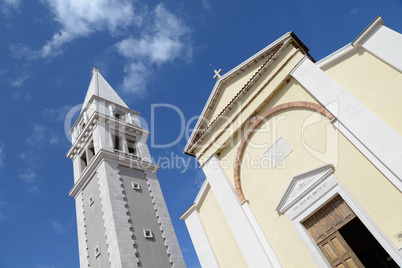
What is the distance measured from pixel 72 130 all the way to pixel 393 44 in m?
22.8

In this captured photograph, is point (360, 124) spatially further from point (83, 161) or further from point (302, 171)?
point (83, 161)

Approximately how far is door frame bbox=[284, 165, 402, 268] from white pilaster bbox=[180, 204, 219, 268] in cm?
337

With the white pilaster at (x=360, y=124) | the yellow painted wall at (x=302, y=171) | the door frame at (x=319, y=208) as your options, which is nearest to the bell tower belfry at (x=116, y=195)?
the yellow painted wall at (x=302, y=171)

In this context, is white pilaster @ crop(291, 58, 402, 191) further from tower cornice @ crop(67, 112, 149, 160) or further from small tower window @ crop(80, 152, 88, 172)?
small tower window @ crop(80, 152, 88, 172)

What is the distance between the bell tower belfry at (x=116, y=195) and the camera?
1507 centimetres

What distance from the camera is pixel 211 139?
1167 centimetres

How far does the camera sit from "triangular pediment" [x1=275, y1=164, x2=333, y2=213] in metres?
8.05

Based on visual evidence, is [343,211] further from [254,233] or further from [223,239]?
[223,239]

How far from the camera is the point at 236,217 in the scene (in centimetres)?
980


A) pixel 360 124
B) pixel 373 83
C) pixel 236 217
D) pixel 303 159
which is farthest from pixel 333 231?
pixel 373 83

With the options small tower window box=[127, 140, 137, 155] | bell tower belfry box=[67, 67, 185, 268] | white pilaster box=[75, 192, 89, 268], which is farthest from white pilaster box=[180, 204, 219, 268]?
small tower window box=[127, 140, 137, 155]

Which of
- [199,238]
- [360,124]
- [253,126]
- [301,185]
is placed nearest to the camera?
[360,124]

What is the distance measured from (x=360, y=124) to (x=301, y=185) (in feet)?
7.52

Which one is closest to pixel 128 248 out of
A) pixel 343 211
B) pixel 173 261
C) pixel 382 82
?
pixel 173 261
